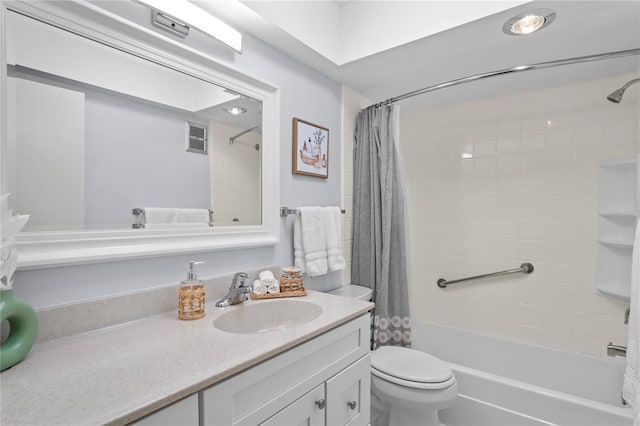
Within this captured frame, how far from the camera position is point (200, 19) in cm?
117

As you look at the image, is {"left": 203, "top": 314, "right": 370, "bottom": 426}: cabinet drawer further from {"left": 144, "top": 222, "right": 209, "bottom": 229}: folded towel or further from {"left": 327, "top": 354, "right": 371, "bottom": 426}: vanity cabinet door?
{"left": 144, "top": 222, "right": 209, "bottom": 229}: folded towel

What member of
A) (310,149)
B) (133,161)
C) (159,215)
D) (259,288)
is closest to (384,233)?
(310,149)

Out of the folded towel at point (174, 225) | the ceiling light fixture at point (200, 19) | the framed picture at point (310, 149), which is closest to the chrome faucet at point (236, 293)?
the folded towel at point (174, 225)

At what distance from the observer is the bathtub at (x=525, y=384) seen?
147 centimetres

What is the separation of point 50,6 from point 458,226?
8.37 ft

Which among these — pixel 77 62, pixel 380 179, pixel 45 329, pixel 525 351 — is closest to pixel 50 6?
pixel 77 62

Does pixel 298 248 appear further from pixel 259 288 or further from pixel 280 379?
pixel 280 379

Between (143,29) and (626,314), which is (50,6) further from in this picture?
(626,314)

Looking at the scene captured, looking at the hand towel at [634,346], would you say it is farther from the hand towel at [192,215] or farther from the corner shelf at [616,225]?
the hand towel at [192,215]

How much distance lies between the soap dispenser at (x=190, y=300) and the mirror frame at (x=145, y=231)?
0.16 m

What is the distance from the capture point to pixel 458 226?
2.46 meters

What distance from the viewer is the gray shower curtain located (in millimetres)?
1916

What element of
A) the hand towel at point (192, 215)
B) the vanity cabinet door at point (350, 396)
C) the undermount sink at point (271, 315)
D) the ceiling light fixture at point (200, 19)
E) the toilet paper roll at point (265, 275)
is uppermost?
the ceiling light fixture at point (200, 19)

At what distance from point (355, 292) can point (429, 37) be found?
4.65 feet
